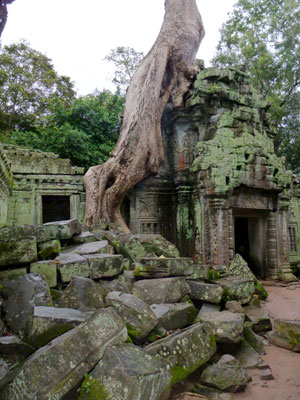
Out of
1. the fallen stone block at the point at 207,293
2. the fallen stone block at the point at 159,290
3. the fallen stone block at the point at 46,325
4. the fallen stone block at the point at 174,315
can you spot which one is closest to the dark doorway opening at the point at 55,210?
the fallen stone block at the point at 207,293

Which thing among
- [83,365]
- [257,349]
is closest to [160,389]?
[83,365]

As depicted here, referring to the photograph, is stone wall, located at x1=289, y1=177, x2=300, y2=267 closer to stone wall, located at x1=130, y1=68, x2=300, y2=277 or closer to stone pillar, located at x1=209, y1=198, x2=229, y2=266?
stone wall, located at x1=130, y1=68, x2=300, y2=277

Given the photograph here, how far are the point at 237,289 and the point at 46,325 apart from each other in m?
3.12

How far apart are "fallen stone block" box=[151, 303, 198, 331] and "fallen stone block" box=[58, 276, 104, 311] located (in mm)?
615

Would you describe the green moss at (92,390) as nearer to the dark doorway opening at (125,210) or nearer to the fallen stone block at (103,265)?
the fallen stone block at (103,265)

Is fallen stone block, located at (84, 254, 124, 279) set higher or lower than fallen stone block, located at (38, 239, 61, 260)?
lower

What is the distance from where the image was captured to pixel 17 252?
2893mm

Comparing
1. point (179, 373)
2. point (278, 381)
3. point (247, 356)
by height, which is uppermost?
point (179, 373)

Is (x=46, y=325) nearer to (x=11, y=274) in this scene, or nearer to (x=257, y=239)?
(x=11, y=274)

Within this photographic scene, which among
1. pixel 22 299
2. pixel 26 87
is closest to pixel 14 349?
pixel 22 299

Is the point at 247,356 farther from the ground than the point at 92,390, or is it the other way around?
the point at 92,390

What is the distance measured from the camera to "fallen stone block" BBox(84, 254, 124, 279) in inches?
130

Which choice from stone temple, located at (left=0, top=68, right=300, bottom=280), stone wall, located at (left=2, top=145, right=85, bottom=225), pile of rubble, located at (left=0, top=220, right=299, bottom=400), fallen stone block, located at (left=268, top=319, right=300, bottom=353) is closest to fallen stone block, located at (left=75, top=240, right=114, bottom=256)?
pile of rubble, located at (left=0, top=220, right=299, bottom=400)

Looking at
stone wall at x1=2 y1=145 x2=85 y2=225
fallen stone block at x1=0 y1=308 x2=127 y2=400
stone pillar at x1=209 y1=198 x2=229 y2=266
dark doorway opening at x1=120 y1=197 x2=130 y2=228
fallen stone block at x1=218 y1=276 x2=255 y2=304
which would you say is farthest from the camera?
dark doorway opening at x1=120 y1=197 x2=130 y2=228
